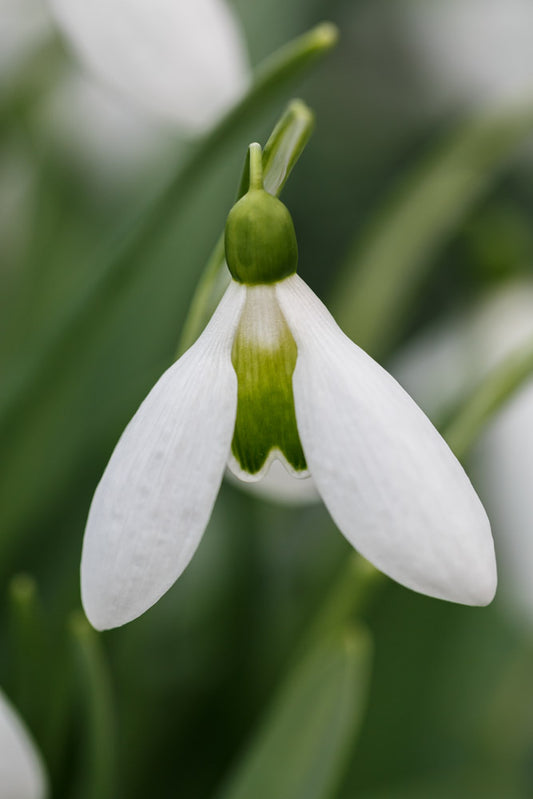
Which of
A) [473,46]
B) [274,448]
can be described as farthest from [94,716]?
[473,46]

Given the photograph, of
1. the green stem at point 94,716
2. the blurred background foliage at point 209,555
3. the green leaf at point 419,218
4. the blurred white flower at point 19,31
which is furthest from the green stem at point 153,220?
the blurred white flower at point 19,31

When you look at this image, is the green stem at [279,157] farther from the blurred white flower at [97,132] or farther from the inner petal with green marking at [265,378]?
the blurred white flower at [97,132]

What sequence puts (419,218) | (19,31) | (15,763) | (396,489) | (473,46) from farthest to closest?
(473,46), (19,31), (419,218), (15,763), (396,489)

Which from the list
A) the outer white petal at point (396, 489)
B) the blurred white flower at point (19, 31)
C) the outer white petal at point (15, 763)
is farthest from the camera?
the blurred white flower at point (19, 31)

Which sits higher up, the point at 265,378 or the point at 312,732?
the point at 265,378

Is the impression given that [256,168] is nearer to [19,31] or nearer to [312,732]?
[312,732]
